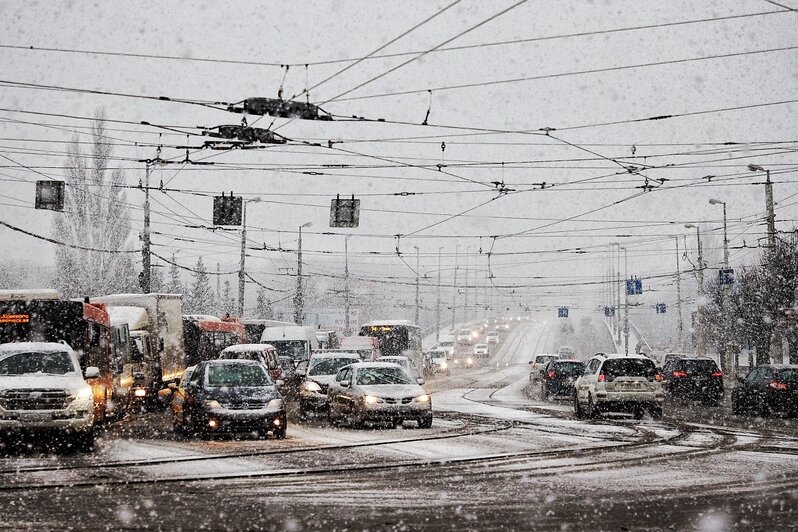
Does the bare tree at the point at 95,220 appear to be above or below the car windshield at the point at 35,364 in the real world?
above

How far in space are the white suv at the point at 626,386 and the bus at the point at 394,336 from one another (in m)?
29.7

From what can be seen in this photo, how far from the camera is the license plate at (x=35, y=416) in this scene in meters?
16.4

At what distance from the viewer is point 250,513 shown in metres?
9.59

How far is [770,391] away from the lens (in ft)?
90.3

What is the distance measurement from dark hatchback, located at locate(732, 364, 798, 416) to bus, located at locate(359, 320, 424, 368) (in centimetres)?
2759

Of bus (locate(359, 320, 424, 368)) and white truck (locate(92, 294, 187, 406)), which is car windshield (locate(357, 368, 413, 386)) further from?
bus (locate(359, 320, 424, 368))

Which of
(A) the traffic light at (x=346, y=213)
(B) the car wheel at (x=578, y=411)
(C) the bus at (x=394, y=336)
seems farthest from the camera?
(C) the bus at (x=394, y=336)

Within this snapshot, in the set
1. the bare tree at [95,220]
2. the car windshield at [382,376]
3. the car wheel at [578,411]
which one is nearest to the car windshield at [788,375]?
the car wheel at [578,411]

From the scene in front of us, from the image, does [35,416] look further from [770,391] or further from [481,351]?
[481,351]

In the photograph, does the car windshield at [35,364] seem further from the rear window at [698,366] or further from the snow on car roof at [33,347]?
the rear window at [698,366]

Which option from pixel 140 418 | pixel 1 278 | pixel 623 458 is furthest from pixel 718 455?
pixel 1 278

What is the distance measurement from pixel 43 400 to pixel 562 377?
1026 inches

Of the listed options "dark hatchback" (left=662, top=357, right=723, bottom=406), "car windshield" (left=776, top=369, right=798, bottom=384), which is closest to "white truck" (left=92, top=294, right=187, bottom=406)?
"dark hatchback" (left=662, top=357, right=723, bottom=406)

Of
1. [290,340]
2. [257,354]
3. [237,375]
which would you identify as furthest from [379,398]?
[290,340]
